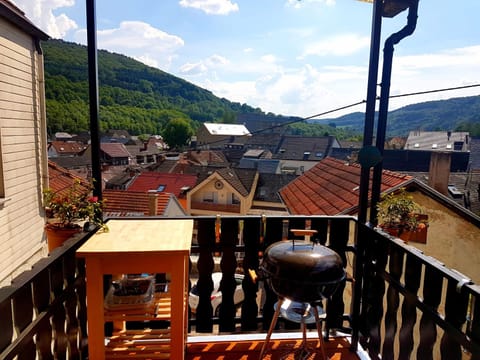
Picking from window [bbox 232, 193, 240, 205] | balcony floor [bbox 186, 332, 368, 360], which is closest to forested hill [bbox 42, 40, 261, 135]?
window [bbox 232, 193, 240, 205]

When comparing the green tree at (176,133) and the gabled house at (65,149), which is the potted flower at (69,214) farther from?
the green tree at (176,133)

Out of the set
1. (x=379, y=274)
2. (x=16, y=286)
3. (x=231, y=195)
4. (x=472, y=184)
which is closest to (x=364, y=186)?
(x=379, y=274)

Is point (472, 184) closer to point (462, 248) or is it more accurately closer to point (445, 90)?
point (462, 248)

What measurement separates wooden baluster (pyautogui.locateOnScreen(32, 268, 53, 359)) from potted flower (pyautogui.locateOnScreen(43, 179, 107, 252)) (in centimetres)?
47

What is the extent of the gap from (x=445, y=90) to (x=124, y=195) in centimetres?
1093

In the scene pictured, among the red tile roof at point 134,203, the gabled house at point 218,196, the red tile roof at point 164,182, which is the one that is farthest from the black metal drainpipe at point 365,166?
the red tile roof at point 164,182

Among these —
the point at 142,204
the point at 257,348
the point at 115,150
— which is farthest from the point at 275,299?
the point at 115,150

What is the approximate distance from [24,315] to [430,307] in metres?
1.44

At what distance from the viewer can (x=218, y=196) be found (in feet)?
59.3

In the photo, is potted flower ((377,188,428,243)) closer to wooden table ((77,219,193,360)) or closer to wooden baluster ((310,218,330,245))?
wooden baluster ((310,218,330,245))

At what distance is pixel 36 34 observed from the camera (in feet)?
17.1

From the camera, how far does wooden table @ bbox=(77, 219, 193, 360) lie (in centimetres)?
148

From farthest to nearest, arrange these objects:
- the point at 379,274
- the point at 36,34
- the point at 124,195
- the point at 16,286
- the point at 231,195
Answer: the point at 231,195 < the point at 124,195 < the point at 36,34 < the point at 379,274 < the point at 16,286

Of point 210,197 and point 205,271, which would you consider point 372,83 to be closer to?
point 205,271
